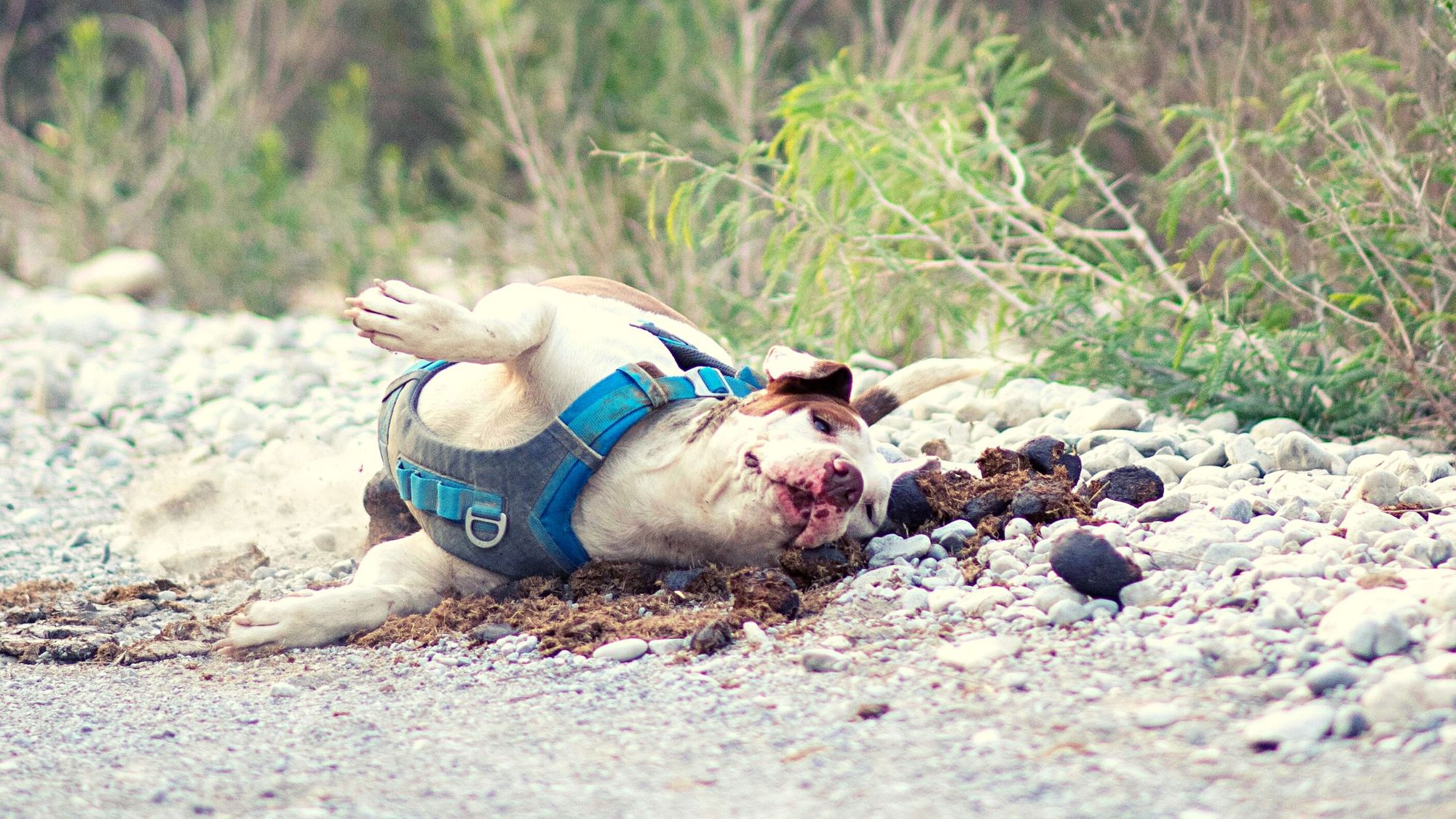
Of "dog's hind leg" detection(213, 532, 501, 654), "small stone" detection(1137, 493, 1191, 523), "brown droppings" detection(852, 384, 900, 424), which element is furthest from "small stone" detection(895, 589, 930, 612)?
"dog's hind leg" detection(213, 532, 501, 654)

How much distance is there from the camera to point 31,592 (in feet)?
12.5

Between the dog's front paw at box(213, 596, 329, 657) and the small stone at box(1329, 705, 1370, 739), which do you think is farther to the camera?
the dog's front paw at box(213, 596, 329, 657)

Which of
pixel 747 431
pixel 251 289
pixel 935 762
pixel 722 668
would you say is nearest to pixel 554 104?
pixel 251 289

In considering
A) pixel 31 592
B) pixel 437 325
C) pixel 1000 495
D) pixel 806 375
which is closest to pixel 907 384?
pixel 1000 495

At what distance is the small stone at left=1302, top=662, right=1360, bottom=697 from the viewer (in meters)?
2.16

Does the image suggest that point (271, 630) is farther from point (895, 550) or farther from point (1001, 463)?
point (1001, 463)

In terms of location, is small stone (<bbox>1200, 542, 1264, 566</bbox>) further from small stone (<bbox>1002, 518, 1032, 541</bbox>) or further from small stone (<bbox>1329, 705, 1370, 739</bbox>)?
small stone (<bbox>1329, 705, 1370, 739</bbox>)

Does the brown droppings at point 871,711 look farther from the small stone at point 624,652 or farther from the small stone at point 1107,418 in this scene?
the small stone at point 1107,418

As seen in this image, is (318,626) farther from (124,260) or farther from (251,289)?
(124,260)

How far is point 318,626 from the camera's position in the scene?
10.5 feet

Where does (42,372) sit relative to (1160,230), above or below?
below

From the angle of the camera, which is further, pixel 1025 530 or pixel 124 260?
pixel 124 260

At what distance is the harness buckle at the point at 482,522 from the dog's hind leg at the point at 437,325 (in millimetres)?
371

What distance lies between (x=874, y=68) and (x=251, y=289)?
14.4 feet
